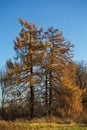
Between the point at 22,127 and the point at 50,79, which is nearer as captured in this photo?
the point at 22,127

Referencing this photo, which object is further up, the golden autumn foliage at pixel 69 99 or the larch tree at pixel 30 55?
the larch tree at pixel 30 55

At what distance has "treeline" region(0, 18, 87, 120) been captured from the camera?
3109 centimetres

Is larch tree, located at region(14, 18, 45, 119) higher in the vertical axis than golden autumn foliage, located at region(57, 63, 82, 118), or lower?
higher

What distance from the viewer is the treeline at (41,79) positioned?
31.1 meters

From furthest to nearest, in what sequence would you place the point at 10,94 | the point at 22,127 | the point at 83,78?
the point at 83,78 → the point at 10,94 → the point at 22,127

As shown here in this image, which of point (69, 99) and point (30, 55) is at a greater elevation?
point (30, 55)

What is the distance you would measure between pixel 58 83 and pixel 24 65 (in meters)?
4.24

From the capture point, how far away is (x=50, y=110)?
106 feet

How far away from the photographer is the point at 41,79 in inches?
1259

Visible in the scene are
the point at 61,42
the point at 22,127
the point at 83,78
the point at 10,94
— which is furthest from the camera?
the point at 83,78

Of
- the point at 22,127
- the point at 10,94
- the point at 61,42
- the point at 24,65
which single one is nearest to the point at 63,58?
the point at 61,42

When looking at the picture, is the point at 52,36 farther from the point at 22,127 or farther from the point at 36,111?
the point at 22,127

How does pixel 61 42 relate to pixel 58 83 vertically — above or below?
above

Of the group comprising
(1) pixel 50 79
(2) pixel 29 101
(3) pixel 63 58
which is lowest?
(2) pixel 29 101
